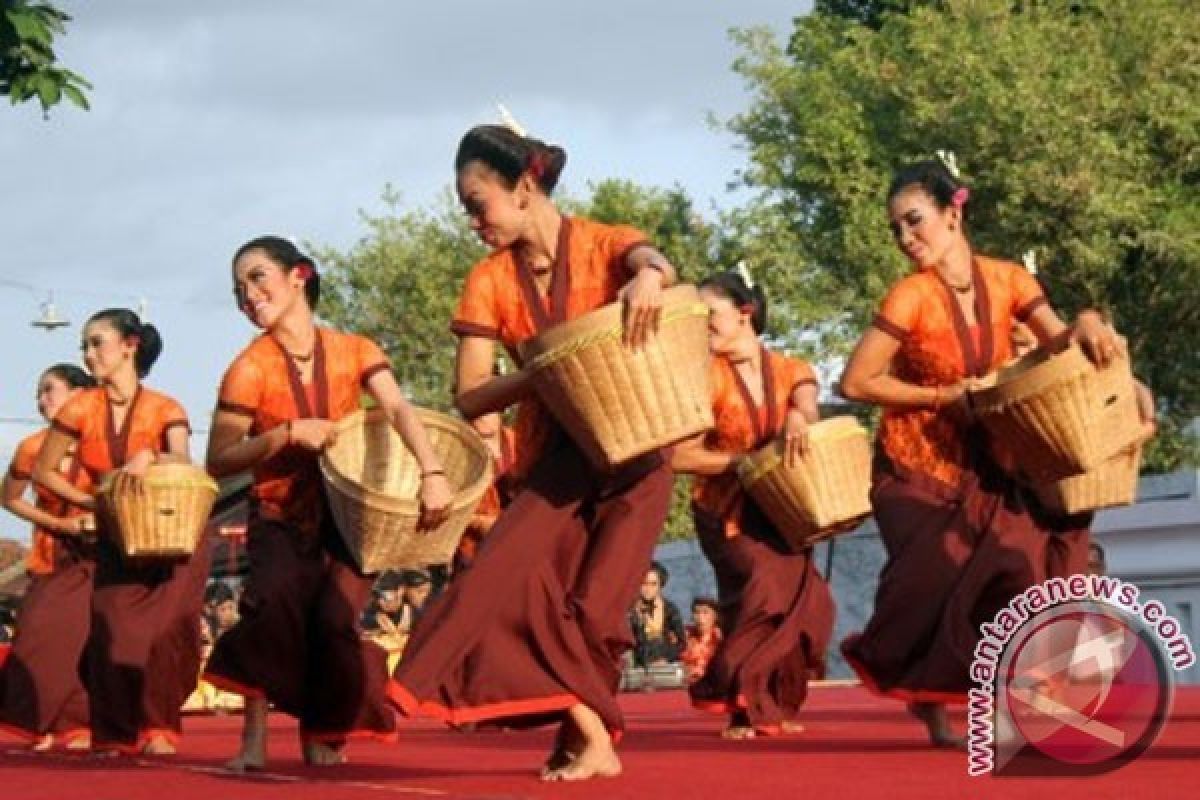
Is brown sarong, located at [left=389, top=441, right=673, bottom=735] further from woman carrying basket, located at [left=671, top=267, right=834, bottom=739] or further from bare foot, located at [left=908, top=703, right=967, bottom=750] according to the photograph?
woman carrying basket, located at [left=671, top=267, right=834, bottom=739]

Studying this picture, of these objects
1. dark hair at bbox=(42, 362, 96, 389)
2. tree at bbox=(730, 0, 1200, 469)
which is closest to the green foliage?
tree at bbox=(730, 0, 1200, 469)

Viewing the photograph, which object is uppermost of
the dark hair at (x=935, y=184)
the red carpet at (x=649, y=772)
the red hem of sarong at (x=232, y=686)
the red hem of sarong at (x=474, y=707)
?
the dark hair at (x=935, y=184)

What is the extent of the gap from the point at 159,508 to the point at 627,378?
3364mm

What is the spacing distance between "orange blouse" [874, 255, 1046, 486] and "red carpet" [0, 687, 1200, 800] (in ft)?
3.06

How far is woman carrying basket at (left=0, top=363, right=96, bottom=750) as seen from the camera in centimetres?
1170

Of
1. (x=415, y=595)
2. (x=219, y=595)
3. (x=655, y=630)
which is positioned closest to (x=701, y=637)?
(x=655, y=630)

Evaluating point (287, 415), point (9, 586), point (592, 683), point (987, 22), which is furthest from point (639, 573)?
point (9, 586)

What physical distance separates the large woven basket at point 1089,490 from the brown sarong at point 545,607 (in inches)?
62.5

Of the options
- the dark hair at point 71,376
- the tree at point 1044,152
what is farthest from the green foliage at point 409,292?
the dark hair at point 71,376

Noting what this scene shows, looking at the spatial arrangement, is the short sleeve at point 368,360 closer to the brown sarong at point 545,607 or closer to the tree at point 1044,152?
the brown sarong at point 545,607

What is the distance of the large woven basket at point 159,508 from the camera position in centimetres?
970

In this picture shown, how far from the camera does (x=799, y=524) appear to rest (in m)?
10.6

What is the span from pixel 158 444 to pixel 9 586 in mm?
23356

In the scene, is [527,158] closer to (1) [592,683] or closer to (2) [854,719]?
(1) [592,683]
